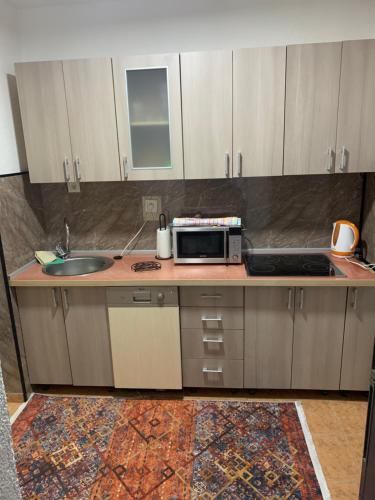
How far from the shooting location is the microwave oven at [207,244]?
2.41 meters

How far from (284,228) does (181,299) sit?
0.95m

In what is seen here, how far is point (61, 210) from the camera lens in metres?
2.79

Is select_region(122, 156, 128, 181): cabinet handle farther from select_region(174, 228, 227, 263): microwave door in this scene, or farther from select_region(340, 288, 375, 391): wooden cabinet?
select_region(340, 288, 375, 391): wooden cabinet

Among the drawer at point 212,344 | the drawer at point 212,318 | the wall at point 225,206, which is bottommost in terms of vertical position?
the drawer at point 212,344

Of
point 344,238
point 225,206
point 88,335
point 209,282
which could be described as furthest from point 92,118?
point 344,238

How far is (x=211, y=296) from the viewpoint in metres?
2.31

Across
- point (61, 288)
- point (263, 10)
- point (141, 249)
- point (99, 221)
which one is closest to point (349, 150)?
point (263, 10)

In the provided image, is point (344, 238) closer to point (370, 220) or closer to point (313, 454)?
point (370, 220)

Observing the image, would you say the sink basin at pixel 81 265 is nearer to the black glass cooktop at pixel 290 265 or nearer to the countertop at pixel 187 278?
the countertop at pixel 187 278

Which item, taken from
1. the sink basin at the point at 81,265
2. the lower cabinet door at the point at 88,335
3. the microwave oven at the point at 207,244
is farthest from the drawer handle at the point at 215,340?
the sink basin at the point at 81,265

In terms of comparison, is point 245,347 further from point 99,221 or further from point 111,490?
point 99,221

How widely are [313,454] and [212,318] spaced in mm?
912

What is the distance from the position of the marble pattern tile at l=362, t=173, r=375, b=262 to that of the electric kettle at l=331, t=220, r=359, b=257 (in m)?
0.07

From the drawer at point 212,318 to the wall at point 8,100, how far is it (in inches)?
57.6
